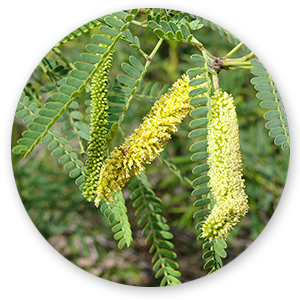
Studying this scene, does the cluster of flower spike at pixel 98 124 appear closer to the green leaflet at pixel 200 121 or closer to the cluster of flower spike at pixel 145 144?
the cluster of flower spike at pixel 145 144

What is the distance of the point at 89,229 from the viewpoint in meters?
1.14

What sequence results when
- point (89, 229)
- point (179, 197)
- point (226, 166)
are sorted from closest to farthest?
1. point (226, 166)
2. point (179, 197)
3. point (89, 229)

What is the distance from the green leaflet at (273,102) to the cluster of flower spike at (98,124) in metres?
0.25

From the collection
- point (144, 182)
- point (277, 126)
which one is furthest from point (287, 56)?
point (144, 182)

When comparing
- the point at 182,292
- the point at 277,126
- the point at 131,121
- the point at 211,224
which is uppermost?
the point at 131,121

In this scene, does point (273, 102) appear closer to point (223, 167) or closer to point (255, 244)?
point (223, 167)

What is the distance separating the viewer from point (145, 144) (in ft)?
1.44

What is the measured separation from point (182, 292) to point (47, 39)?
1.79ft

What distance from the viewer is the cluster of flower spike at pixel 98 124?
1.54 ft

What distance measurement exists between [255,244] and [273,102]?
0.92ft

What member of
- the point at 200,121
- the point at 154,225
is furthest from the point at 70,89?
the point at 154,225

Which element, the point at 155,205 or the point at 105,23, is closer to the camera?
the point at 105,23

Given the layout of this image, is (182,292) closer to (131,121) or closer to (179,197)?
(179,197)

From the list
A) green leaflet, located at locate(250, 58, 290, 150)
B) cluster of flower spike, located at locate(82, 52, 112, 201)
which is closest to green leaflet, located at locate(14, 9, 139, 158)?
cluster of flower spike, located at locate(82, 52, 112, 201)
